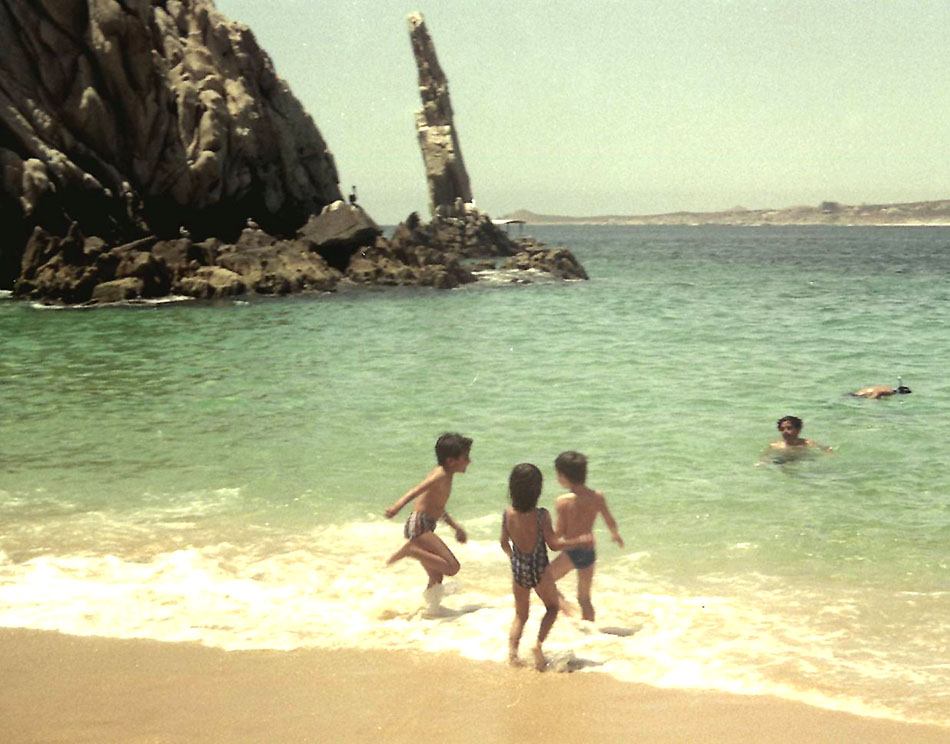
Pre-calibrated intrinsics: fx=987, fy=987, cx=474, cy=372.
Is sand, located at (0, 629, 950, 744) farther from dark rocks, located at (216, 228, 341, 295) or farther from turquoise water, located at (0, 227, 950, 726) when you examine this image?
dark rocks, located at (216, 228, 341, 295)

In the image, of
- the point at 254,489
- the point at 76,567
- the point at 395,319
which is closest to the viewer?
the point at 76,567

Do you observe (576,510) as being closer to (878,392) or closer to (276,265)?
(878,392)

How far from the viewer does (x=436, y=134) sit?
93.5 meters

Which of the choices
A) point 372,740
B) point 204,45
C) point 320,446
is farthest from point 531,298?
point 372,740

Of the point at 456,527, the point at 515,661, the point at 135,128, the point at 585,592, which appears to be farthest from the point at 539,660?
the point at 135,128

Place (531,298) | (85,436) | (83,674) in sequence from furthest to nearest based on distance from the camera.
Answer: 1. (531,298)
2. (85,436)
3. (83,674)

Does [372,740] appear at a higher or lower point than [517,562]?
lower

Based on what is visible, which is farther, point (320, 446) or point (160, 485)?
point (320, 446)

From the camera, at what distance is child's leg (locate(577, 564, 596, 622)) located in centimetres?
667

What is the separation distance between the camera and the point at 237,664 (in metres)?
6.08

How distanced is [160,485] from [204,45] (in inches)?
1769

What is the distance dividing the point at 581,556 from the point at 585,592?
379 mm

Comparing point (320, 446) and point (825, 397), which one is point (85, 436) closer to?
point (320, 446)

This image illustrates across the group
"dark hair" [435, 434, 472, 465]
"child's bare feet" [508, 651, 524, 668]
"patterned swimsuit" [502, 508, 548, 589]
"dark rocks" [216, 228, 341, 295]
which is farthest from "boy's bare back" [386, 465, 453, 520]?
"dark rocks" [216, 228, 341, 295]
